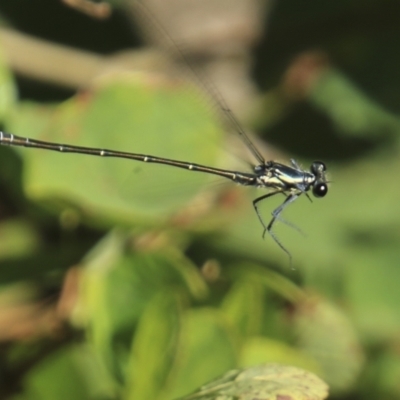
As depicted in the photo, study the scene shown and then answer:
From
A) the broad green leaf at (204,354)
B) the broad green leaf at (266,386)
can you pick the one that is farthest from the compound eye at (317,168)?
the broad green leaf at (266,386)

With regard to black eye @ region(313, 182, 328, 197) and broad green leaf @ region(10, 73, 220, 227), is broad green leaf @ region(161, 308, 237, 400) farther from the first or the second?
black eye @ region(313, 182, 328, 197)

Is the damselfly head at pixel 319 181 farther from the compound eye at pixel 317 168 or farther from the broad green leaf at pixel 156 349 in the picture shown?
the broad green leaf at pixel 156 349

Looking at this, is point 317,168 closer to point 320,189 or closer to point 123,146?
point 320,189

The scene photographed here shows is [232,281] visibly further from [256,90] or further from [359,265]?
[256,90]

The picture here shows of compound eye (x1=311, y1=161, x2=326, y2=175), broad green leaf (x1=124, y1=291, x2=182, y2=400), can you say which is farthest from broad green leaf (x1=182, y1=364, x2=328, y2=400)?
compound eye (x1=311, y1=161, x2=326, y2=175)

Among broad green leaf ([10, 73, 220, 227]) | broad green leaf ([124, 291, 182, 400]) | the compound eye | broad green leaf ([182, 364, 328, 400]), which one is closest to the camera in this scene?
broad green leaf ([182, 364, 328, 400])

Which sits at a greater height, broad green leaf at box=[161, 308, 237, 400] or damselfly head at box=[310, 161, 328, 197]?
damselfly head at box=[310, 161, 328, 197]
